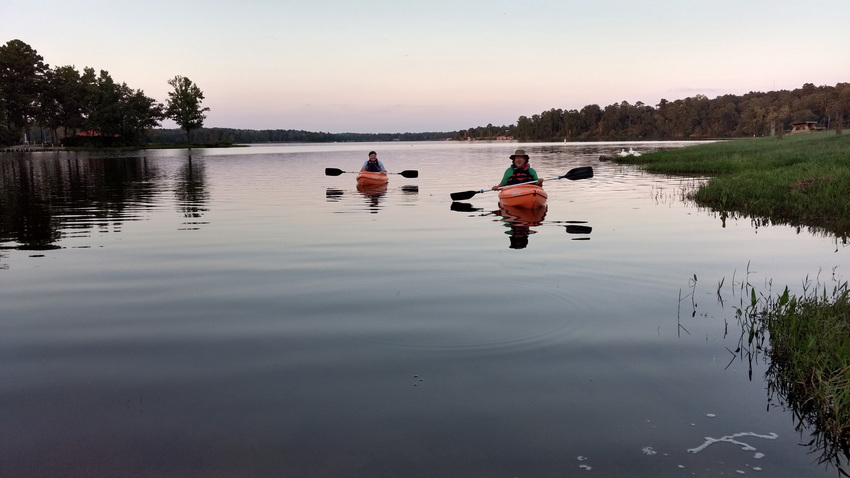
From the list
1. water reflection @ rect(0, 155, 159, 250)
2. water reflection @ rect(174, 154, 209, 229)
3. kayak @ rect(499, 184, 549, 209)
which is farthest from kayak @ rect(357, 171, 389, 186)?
kayak @ rect(499, 184, 549, 209)

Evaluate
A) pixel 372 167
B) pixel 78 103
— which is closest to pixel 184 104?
pixel 78 103

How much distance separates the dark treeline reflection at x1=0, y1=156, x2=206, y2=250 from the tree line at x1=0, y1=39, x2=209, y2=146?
67180mm

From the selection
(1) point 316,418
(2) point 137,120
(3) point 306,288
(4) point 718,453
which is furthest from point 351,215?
(2) point 137,120

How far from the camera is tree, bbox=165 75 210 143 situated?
121 m

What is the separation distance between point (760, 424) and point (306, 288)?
22.6 ft

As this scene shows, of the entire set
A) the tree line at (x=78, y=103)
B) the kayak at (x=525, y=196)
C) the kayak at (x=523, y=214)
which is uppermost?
the tree line at (x=78, y=103)

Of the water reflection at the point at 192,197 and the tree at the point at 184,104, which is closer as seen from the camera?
the water reflection at the point at 192,197

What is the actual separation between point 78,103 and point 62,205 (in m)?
103

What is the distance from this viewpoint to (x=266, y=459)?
14.8ft

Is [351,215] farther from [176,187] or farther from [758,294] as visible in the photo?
[176,187]

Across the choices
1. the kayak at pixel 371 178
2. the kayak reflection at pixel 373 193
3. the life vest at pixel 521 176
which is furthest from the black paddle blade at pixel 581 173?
the kayak at pixel 371 178

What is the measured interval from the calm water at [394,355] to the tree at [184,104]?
115850 millimetres

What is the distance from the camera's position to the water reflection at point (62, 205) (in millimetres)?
16156

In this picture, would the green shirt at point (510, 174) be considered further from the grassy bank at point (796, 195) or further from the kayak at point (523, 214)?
the grassy bank at point (796, 195)
